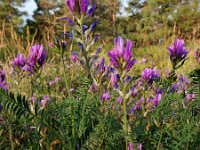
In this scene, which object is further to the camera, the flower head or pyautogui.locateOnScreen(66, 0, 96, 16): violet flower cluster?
the flower head

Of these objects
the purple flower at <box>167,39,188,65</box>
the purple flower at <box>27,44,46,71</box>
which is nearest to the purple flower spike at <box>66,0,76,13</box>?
the purple flower at <box>27,44,46,71</box>

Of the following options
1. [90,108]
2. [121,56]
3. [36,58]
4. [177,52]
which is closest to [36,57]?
[36,58]

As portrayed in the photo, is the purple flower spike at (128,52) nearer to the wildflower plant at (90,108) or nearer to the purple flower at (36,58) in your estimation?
the wildflower plant at (90,108)

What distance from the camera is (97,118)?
167cm

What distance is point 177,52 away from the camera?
1617 millimetres

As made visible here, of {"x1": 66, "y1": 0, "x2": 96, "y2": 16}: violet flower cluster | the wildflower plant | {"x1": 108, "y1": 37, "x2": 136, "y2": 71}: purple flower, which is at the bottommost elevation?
the wildflower plant

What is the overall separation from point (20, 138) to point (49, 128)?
119mm

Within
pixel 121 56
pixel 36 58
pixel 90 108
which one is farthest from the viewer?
pixel 90 108

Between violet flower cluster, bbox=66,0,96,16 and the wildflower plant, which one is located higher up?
violet flower cluster, bbox=66,0,96,16

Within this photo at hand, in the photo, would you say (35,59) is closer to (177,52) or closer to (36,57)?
(36,57)

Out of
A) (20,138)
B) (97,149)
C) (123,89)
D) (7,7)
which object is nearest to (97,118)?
(97,149)

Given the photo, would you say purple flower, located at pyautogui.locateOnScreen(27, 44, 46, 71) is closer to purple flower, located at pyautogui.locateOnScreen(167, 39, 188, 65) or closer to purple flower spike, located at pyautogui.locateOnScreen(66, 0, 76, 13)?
purple flower spike, located at pyautogui.locateOnScreen(66, 0, 76, 13)

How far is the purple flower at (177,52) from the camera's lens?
5.27 feet

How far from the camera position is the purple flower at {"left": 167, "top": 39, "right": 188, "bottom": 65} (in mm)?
1607
